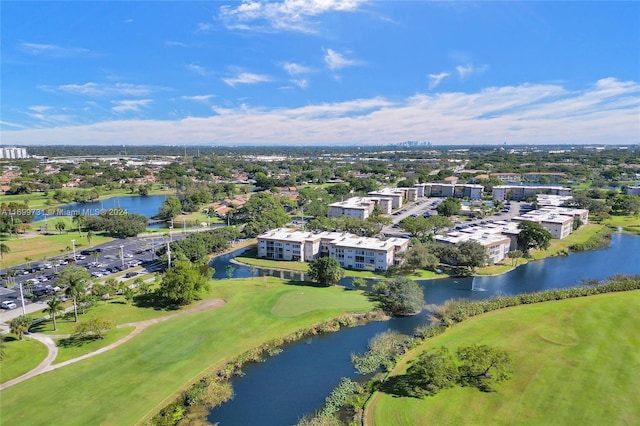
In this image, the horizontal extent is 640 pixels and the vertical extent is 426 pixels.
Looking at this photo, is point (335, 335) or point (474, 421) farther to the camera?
point (335, 335)

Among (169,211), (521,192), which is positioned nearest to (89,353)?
(169,211)

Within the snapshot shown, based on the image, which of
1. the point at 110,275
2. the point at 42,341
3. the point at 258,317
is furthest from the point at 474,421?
the point at 110,275

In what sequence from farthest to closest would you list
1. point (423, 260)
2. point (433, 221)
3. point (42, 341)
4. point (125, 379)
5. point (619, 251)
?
point (433, 221) → point (619, 251) → point (423, 260) → point (42, 341) → point (125, 379)

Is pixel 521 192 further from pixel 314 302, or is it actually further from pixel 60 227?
pixel 60 227

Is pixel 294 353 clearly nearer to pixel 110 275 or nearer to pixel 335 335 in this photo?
pixel 335 335

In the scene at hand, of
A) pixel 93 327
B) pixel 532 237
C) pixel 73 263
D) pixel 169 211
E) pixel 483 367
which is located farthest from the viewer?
pixel 169 211

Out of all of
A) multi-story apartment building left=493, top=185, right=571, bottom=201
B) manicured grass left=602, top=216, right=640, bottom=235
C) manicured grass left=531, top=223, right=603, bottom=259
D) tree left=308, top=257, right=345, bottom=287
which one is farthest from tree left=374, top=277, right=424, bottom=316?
multi-story apartment building left=493, top=185, right=571, bottom=201
